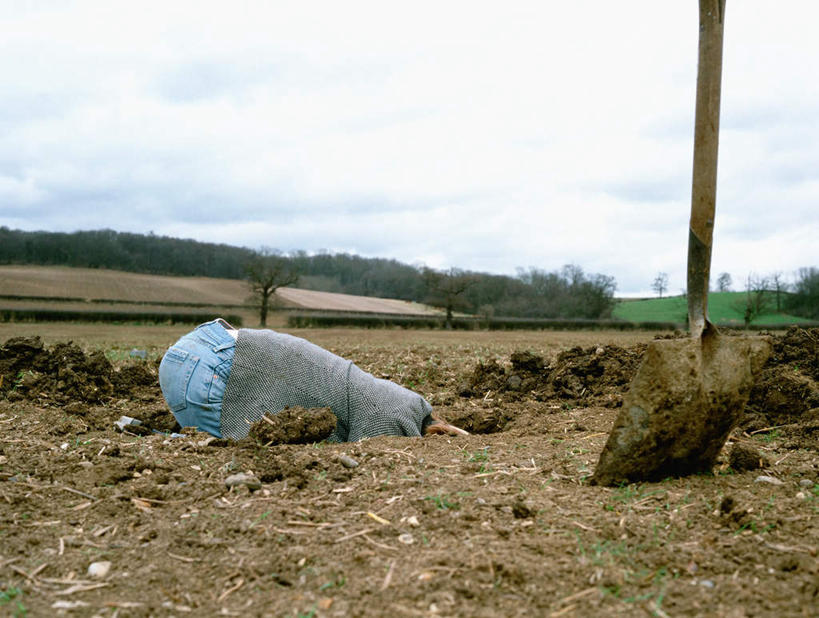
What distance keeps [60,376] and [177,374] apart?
7.86ft

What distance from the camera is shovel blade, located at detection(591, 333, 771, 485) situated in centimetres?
338

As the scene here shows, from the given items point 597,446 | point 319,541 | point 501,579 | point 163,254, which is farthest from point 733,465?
point 163,254

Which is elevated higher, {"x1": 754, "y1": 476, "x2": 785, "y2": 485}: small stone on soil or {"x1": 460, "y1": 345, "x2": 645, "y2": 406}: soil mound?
{"x1": 460, "y1": 345, "x2": 645, "y2": 406}: soil mound

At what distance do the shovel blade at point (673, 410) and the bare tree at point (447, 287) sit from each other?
3750 cm

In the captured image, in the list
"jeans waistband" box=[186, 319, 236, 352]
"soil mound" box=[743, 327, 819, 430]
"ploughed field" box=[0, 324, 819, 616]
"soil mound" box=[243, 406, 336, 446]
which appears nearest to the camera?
"ploughed field" box=[0, 324, 819, 616]

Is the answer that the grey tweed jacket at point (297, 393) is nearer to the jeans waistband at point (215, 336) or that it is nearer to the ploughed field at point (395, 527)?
the jeans waistband at point (215, 336)

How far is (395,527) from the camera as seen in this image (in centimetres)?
285

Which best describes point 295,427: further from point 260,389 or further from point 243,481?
point 243,481

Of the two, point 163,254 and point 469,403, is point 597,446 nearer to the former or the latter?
point 469,403

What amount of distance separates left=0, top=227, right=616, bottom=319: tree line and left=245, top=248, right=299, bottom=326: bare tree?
62mm

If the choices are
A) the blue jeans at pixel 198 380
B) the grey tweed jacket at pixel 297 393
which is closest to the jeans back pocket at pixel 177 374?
the blue jeans at pixel 198 380

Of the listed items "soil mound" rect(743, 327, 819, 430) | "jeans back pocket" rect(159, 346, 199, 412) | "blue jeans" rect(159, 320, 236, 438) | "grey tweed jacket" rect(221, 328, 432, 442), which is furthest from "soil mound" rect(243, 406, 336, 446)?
"soil mound" rect(743, 327, 819, 430)

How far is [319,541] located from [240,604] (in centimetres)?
51

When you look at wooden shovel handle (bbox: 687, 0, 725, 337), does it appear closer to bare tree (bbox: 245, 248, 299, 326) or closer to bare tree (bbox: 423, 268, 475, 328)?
bare tree (bbox: 245, 248, 299, 326)
